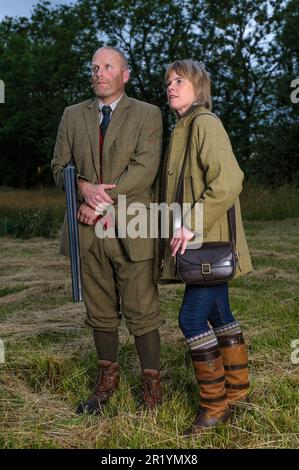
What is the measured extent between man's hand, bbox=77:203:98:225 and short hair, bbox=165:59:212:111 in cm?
70

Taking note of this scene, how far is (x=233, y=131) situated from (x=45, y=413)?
23335 mm

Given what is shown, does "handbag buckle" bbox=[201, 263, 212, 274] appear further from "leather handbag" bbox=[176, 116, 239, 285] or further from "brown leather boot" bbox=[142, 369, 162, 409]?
"brown leather boot" bbox=[142, 369, 162, 409]

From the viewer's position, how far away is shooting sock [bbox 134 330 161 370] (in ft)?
10.4

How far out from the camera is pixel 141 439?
106 inches

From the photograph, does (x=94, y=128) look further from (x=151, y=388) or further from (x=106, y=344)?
(x=151, y=388)

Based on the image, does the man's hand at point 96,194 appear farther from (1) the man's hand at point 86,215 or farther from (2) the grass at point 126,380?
(2) the grass at point 126,380

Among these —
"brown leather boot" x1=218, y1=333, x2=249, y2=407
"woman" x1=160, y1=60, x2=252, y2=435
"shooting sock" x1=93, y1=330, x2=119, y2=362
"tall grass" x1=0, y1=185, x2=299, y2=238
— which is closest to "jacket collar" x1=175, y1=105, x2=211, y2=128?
"woman" x1=160, y1=60, x2=252, y2=435

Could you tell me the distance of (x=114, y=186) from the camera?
3004 millimetres

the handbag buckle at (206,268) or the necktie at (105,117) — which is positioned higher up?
the necktie at (105,117)

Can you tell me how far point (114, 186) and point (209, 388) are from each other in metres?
0.99

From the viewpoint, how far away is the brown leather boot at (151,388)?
10.2ft

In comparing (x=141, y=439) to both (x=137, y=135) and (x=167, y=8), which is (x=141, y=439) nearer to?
(x=137, y=135)

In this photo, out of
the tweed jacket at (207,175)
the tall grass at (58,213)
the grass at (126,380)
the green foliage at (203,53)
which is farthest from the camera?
the green foliage at (203,53)

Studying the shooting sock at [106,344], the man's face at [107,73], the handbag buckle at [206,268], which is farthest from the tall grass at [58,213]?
the handbag buckle at [206,268]
